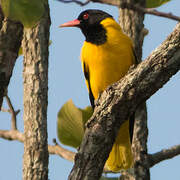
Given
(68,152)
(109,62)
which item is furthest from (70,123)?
(109,62)

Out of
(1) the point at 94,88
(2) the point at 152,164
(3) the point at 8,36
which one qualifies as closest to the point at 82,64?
(1) the point at 94,88

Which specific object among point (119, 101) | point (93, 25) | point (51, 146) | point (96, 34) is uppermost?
point (93, 25)

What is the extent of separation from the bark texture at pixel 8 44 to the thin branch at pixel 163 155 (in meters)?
1.37

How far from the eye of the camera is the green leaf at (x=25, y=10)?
970 mm

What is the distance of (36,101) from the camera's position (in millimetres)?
2916

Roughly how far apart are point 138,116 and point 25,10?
A: 99.2 inches

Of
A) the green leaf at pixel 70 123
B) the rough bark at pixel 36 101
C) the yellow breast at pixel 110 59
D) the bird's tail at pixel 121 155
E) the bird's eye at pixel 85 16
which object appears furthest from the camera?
the bird's eye at pixel 85 16

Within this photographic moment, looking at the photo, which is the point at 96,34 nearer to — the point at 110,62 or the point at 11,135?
the point at 110,62

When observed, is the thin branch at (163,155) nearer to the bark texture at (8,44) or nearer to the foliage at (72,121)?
the foliage at (72,121)

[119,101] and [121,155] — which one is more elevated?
[119,101]

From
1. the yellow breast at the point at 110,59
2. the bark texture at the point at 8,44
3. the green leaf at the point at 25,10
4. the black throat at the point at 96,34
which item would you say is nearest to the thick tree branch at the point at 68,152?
the yellow breast at the point at 110,59

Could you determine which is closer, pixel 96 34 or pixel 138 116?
pixel 138 116

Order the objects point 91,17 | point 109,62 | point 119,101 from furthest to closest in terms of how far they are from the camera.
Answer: point 91,17 → point 109,62 → point 119,101

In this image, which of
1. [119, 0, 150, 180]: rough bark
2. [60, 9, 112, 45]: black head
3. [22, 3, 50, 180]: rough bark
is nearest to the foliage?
[22, 3, 50, 180]: rough bark
